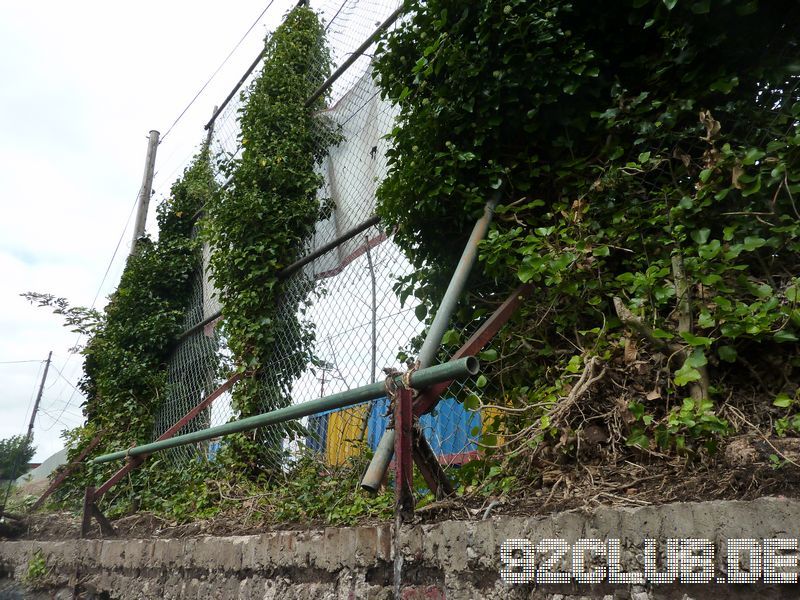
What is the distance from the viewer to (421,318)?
276 centimetres

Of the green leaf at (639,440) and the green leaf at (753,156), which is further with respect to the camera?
the green leaf at (753,156)

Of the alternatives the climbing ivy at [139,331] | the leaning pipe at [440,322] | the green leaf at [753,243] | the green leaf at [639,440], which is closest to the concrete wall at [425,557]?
the leaning pipe at [440,322]

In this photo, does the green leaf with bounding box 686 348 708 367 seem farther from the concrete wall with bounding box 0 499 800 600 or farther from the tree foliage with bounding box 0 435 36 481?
the tree foliage with bounding box 0 435 36 481

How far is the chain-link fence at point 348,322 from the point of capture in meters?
2.83

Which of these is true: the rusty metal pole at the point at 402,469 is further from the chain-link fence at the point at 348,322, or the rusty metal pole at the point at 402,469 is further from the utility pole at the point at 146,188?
the utility pole at the point at 146,188

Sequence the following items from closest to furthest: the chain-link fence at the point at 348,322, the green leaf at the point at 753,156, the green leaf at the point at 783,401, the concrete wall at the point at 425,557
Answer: the concrete wall at the point at 425,557 → the green leaf at the point at 783,401 → the green leaf at the point at 753,156 → the chain-link fence at the point at 348,322

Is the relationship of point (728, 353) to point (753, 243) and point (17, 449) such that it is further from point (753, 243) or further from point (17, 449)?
point (17, 449)

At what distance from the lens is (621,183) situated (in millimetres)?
2266

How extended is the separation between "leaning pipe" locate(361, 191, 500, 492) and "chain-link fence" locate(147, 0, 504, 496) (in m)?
0.08

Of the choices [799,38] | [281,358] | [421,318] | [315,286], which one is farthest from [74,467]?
[799,38]

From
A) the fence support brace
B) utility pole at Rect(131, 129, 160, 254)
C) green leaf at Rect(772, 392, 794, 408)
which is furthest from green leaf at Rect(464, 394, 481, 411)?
utility pole at Rect(131, 129, 160, 254)

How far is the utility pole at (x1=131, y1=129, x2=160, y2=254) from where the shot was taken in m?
8.22

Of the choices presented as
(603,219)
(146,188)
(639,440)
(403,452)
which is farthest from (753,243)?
(146,188)

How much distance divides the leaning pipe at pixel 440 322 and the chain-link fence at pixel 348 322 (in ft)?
0.27
